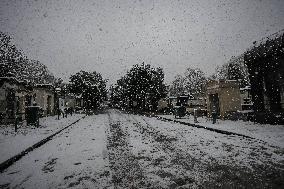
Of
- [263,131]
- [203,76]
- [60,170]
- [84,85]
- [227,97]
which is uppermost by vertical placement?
[203,76]

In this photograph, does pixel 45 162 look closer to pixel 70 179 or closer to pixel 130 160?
pixel 70 179

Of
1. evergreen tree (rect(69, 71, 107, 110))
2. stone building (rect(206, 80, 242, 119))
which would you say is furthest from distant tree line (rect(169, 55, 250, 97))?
stone building (rect(206, 80, 242, 119))

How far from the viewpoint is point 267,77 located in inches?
664

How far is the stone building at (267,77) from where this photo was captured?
15020mm

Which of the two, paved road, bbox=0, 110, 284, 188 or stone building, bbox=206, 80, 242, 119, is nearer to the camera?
paved road, bbox=0, 110, 284, 188

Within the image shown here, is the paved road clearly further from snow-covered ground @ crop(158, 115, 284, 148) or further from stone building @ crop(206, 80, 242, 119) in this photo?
stone building @ crop(206, 80, 242, 119)

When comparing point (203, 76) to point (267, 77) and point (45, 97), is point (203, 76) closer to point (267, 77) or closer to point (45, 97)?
point (45, 97)

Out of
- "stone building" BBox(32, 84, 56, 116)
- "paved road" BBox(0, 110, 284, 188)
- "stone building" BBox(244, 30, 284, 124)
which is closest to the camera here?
"paved road" BBox(0, 110, 284, 188)

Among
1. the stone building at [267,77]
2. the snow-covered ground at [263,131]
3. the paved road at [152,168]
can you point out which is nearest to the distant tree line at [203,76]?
the stone building at [267,77]

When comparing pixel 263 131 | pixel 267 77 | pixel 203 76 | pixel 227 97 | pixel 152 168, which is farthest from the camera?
pixel 203 76

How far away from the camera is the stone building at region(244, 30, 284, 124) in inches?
591

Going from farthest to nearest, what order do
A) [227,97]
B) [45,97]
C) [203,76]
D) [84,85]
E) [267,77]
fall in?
[203,76] → [84,85] → [45,97] → [227,97] → [267,77]

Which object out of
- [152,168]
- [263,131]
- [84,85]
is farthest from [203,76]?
[152,168]

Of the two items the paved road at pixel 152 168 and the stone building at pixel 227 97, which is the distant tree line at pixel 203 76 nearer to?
the stone building at pixel 227 97
